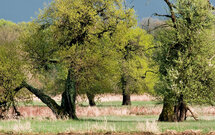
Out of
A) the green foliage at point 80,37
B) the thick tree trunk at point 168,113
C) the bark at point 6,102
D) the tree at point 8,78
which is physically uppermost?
the green foliage at point 80,37

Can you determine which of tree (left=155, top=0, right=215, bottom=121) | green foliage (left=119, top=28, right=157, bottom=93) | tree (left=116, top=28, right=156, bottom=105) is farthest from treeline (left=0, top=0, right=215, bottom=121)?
tree (left=116, top=28, right=156, bottom=105)

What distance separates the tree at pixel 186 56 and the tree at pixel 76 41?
175 inches

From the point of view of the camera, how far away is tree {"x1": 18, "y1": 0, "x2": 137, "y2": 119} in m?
28.4

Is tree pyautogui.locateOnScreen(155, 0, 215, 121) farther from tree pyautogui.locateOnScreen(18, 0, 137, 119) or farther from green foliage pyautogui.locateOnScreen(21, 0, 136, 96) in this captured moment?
tree pyautogui.locateOnScreen(18, 0, 137, 119)

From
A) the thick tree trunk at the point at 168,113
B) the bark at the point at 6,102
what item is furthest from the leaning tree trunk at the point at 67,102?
the thick tree trunk at the point at 168,113

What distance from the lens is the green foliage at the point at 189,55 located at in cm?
2412

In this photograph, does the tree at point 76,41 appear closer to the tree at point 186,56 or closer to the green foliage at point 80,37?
the green foliage at point 80,37

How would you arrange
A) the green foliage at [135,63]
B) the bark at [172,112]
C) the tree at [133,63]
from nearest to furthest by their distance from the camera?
the bark at [172,112] → the green foliage at [135,63] → the tree at [133,63]

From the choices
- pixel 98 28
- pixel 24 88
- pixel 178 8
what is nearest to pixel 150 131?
pixel 178 8

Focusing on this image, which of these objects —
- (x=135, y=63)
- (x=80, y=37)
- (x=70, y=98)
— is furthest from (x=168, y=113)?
(x=135, y=63)

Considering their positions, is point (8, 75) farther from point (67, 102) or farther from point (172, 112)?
point (172, 112)

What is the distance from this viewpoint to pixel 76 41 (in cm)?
2986

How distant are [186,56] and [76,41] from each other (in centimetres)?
905

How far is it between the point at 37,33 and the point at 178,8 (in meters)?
11.8
